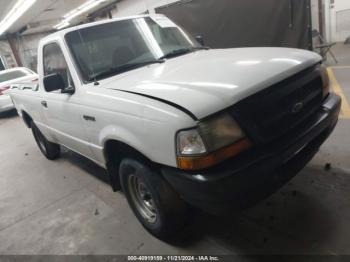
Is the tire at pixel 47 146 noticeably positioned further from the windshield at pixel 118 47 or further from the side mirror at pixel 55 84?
the windshield at pixel 118 47

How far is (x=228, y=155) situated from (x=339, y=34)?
1136 centimetres

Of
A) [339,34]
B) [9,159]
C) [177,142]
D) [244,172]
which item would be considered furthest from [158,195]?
[339,34]

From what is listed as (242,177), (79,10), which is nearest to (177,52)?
(242,177)

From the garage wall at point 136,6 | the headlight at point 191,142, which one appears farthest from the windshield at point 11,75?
the headlight at point 191,142

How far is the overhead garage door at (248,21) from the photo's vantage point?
7.03 m

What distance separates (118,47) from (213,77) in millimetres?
1269

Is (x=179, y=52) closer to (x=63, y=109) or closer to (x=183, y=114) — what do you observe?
(x=63, y=109)

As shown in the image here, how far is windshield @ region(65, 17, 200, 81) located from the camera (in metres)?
2.80

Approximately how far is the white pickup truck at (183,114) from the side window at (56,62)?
25 mm

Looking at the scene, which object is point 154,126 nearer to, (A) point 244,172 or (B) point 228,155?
(B) point 228,155

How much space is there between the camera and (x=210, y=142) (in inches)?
70.8

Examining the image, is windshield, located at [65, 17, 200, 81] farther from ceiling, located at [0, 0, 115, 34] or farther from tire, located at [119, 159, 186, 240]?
ceiling, located at [0, 0, 115, 34]

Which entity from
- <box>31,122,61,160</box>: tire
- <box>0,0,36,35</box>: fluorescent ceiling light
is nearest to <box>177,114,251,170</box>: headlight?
<box>31,122,61,160</box>: tire

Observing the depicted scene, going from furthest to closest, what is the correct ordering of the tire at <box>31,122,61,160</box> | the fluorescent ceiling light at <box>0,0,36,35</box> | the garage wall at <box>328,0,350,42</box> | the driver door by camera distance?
1. the fluorescent ceiling light at <box>0,0,36,35</box>
2. the garage wall at <box>328,0,350,42</box>
3. the tire at <box>31,122,61,160</box>
4. the driver door
